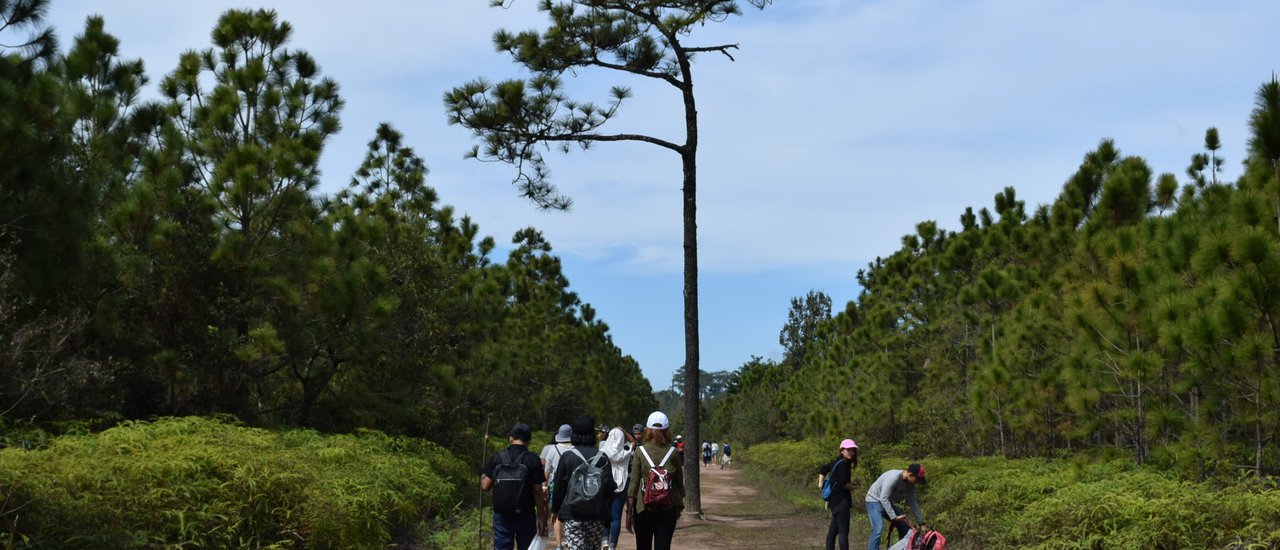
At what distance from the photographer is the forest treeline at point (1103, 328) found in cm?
1196

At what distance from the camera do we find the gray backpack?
843 cm

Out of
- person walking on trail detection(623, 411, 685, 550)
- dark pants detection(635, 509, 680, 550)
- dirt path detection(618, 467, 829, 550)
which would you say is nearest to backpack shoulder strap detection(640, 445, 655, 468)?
person walking on trail detection(623, 411, 685, 550)

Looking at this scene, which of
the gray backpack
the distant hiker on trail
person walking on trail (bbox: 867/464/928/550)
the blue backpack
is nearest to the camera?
the gray backpack

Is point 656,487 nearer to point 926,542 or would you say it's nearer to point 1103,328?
point 926,542

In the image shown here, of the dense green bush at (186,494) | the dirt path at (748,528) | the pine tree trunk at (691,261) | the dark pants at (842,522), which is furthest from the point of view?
the pine tree trunk at (691,261)

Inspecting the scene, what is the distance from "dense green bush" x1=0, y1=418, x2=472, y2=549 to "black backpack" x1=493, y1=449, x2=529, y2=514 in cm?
212

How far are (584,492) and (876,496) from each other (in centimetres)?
352

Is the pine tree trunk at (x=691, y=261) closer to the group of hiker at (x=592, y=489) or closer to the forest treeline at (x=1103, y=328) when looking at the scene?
the forest treeline at (x=1103, y=328)

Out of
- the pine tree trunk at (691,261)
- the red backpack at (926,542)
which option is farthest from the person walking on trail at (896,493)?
the pine tree trunk at (691,261)

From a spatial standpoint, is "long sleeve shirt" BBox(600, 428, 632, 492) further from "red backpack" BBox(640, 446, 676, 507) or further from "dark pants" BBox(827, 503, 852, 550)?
"dark pants" BBox(827, 503, 852, 550)

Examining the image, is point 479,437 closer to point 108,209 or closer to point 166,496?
point 108,209

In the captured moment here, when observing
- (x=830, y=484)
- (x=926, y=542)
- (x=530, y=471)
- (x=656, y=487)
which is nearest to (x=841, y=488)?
(x=830, y=484)

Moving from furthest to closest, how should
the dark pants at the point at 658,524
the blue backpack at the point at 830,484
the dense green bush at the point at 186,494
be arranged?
the blue backpack at the point at 830,484 → the dark pants at the point at 658,524 → the dense green bush at the point at 186,494

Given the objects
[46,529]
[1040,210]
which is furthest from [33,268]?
[1040,210]
